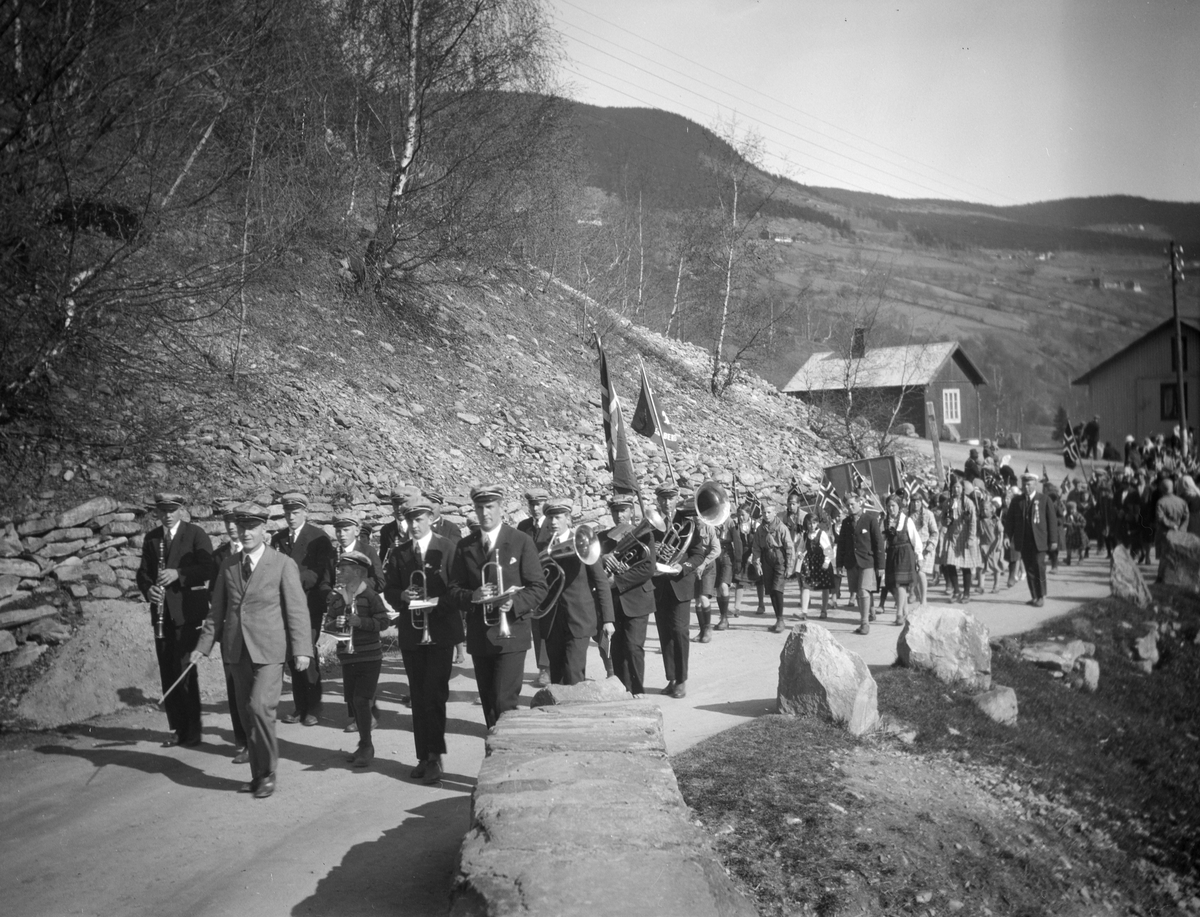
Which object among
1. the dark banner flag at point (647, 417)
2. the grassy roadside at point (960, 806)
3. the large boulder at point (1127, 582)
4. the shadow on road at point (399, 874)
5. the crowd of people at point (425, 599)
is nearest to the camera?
the shadow on road at point (399, 874)

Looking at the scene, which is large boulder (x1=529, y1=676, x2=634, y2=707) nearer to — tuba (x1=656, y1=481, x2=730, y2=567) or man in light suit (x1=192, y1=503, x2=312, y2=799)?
man in light suit (x1=192, y1=503, x2=312, y2=799)

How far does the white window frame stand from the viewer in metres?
48.8

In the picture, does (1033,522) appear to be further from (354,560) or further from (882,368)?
(882,368)

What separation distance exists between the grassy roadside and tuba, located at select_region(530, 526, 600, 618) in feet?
5.92

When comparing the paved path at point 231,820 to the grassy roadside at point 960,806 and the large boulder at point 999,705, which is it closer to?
the grassy roadside at point 960,806

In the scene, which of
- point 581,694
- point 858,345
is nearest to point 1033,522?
point 581,694

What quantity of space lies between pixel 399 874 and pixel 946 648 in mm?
7817

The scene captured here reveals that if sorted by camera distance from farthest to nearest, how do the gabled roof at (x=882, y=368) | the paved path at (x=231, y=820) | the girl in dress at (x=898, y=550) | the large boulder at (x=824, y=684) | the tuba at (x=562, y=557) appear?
the gabled roof at (x=882, y=368) < the girl in dress at (x=898, y=550) < the large boulder at (x=824, y=684) < the tuba at (x=562, y=557) < the paved path at (x=231, y=820)

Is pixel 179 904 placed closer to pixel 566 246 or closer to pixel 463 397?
pixel 463 397

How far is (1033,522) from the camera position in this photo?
16.8 metres

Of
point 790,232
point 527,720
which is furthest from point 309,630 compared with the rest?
point 790,232

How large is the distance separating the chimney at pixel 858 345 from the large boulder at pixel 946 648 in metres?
21.7

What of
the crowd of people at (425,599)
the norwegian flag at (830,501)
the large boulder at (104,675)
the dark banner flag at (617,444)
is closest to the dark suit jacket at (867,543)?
the crowd of people at (425,599)

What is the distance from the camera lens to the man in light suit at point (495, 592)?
24.3 feet
